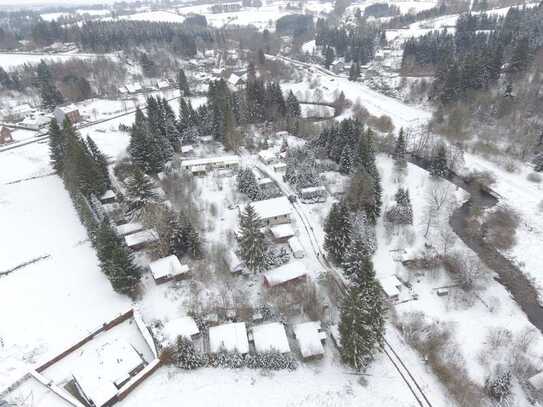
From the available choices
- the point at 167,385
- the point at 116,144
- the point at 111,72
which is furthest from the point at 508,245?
the point at 111,72

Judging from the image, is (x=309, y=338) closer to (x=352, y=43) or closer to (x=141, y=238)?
(x=141, y=238)

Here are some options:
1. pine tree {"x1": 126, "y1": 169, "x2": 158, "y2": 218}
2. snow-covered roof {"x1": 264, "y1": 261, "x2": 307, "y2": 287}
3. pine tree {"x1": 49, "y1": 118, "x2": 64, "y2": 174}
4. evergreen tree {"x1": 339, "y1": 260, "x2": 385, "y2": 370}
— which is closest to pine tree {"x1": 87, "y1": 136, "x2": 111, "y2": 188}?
pine tree {"x1": 49, "y1": 118, "x2": 64, "y2": 174}

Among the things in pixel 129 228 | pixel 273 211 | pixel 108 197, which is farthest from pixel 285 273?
pixel 108 197

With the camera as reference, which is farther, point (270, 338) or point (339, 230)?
point (339, 230)

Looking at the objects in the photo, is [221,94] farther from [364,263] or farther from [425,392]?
[425,392]

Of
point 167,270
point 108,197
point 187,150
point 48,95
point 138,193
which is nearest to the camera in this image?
point 167,270

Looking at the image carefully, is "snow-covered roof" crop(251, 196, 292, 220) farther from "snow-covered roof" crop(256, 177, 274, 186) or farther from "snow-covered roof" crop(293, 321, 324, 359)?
"snow-covered roof" crop(293, 321, 324, 359)

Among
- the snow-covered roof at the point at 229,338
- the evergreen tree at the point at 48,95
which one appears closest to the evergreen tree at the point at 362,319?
the snow-covered roof at the point at 229,338
